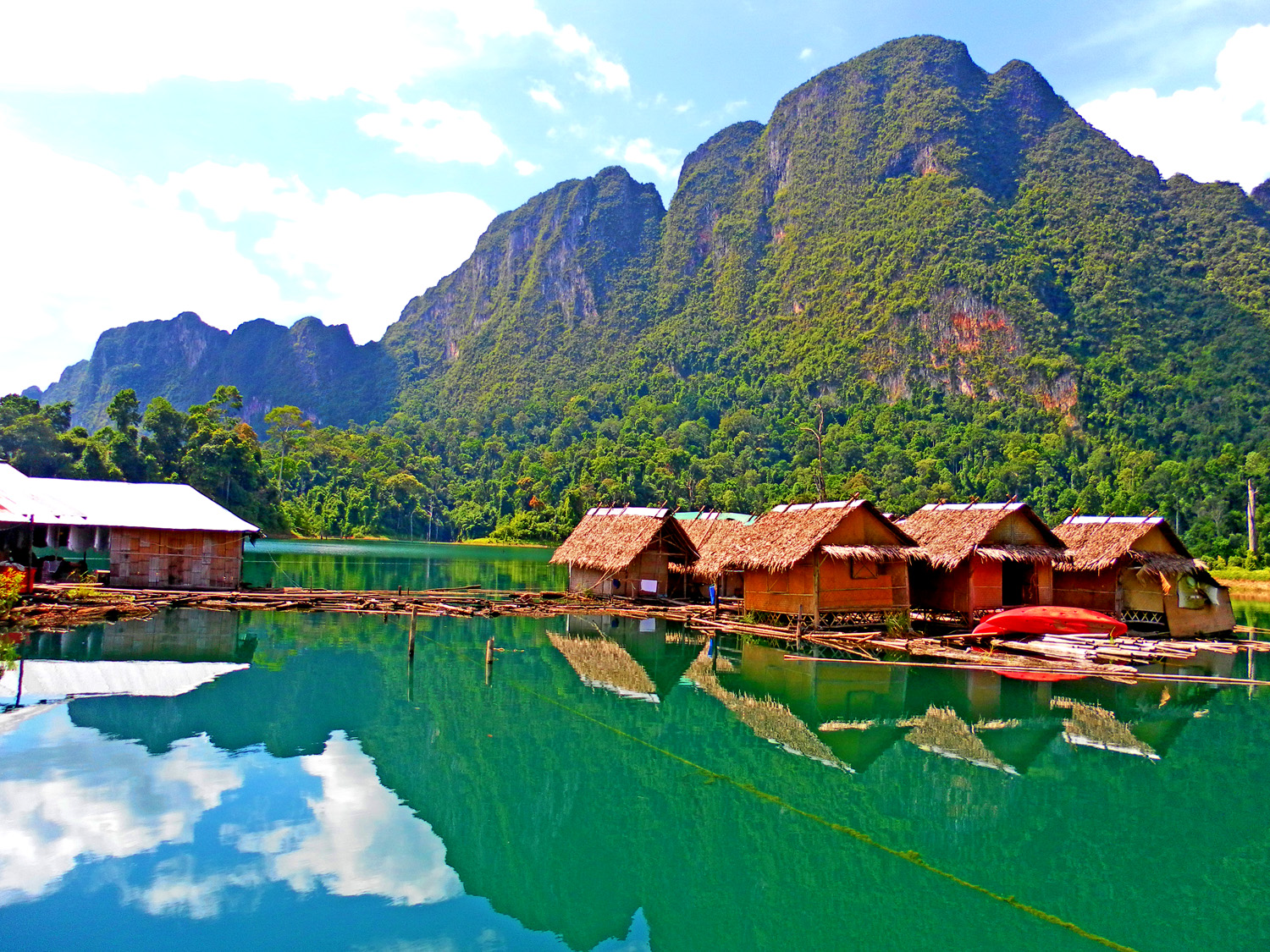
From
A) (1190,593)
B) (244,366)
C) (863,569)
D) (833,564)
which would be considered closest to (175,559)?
(833,564)

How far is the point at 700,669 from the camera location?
47.8 ft

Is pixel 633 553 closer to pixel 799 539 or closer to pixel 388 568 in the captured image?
pixel 799 539

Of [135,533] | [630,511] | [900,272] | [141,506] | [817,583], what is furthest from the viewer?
[900,272]

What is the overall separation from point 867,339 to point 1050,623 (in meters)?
71.6

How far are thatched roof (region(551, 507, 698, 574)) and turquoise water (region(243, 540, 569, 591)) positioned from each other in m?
4.78

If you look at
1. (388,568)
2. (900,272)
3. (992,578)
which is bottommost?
(388,568)

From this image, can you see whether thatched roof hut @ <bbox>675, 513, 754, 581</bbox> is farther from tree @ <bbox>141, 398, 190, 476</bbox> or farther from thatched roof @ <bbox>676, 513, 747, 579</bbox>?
tree @ <bbox>141, 398, 190, 476</bbox>

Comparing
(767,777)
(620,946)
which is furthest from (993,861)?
(620,946)

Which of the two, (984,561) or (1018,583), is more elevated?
(984,561)

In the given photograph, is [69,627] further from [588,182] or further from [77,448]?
[588,182]

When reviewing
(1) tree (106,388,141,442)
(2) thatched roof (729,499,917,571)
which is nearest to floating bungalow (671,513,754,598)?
(2) thatched roof (729,499,917,571)

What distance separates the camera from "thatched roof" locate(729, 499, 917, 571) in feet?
57.2

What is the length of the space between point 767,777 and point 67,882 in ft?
19.7

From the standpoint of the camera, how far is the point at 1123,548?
733 inches
